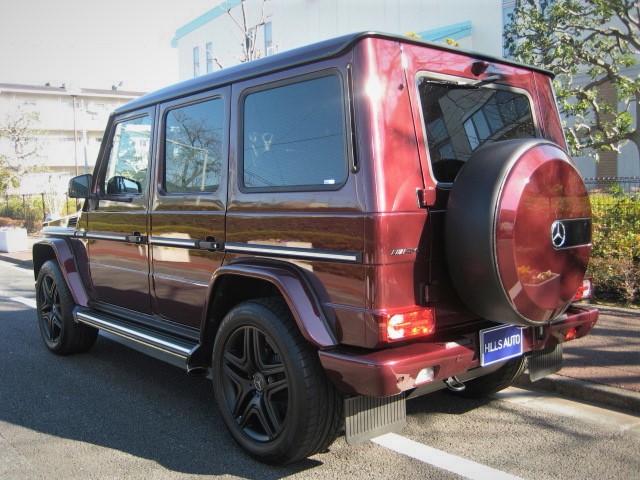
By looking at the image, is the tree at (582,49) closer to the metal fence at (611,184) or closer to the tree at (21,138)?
the metal fence at (611,184)

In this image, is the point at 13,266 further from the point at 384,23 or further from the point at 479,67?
the point at 479,67

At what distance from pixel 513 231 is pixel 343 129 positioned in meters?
0.97

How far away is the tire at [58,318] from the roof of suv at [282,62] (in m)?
2.07

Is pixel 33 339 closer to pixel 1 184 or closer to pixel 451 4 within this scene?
pixel 451 4

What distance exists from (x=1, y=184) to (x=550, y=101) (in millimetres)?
26357

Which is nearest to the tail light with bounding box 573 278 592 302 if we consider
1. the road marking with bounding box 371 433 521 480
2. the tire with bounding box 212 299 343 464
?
the road marking with bounding box 371 433 521 480

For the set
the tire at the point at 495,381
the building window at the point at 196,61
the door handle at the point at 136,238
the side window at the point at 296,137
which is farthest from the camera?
the building window at the point at 196,61

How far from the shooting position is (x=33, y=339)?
662cm

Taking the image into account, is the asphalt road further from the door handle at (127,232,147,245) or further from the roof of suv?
the roof of suv

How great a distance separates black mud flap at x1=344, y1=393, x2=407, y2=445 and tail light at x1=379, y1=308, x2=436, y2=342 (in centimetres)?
37

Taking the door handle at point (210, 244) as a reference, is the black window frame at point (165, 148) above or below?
above

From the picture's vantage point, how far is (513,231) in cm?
285

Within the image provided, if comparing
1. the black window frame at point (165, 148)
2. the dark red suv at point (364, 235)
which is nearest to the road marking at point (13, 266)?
the black window frame at point (165, 148)

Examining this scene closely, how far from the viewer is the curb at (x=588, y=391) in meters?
4.15
